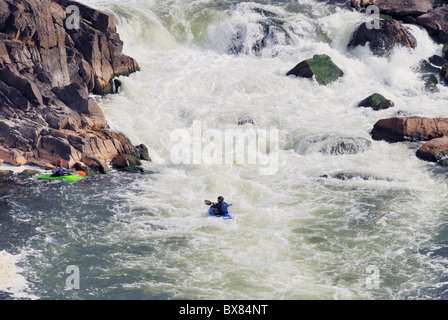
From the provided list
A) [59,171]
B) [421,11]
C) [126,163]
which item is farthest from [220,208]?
[421,11]

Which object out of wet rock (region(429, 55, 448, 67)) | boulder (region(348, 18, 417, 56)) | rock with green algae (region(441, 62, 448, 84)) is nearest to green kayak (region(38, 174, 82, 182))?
boulder (region(348, 18, 417, 56))

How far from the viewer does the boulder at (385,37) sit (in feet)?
113

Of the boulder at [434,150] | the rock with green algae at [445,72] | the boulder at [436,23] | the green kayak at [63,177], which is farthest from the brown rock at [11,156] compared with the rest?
the boulder at [436,23]

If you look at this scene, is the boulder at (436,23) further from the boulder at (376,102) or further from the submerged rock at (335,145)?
the submerged rock at (335,145)

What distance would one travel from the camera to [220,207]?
1986 cm

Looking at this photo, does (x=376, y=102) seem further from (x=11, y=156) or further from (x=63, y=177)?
(x=11, y=156)

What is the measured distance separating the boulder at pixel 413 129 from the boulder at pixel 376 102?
284 centimetres

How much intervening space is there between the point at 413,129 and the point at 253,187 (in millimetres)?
7818

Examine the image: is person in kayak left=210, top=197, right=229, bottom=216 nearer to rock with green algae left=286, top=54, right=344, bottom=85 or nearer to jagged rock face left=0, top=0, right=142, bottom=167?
jagged rock face left=0, top=0, right=142, bottom=167

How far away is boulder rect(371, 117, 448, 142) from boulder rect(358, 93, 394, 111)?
2841mm

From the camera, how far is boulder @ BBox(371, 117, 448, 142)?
85.0 ft

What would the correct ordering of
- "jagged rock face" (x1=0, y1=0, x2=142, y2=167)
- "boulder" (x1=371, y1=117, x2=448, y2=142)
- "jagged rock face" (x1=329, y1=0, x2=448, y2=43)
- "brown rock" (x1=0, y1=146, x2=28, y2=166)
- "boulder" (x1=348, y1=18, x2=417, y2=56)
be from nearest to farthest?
"brown rock" (x1=0, y1=146, x2=28, y2=166)
"jagged rock face" (x1=0, y1=0, x2=142, y2=167)
"boulder" (x1=371, y1=117, x2=448, y2=142)
"boulder" (x1=348, y1=18, x2=417, y2=56)
"jagged rock face" (x1=329, y1=0, x2=448, y2=43)

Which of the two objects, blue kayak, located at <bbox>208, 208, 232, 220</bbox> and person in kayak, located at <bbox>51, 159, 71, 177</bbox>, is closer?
blue kayak, located at <bbox>208, 208, 232, 220</bbox>
